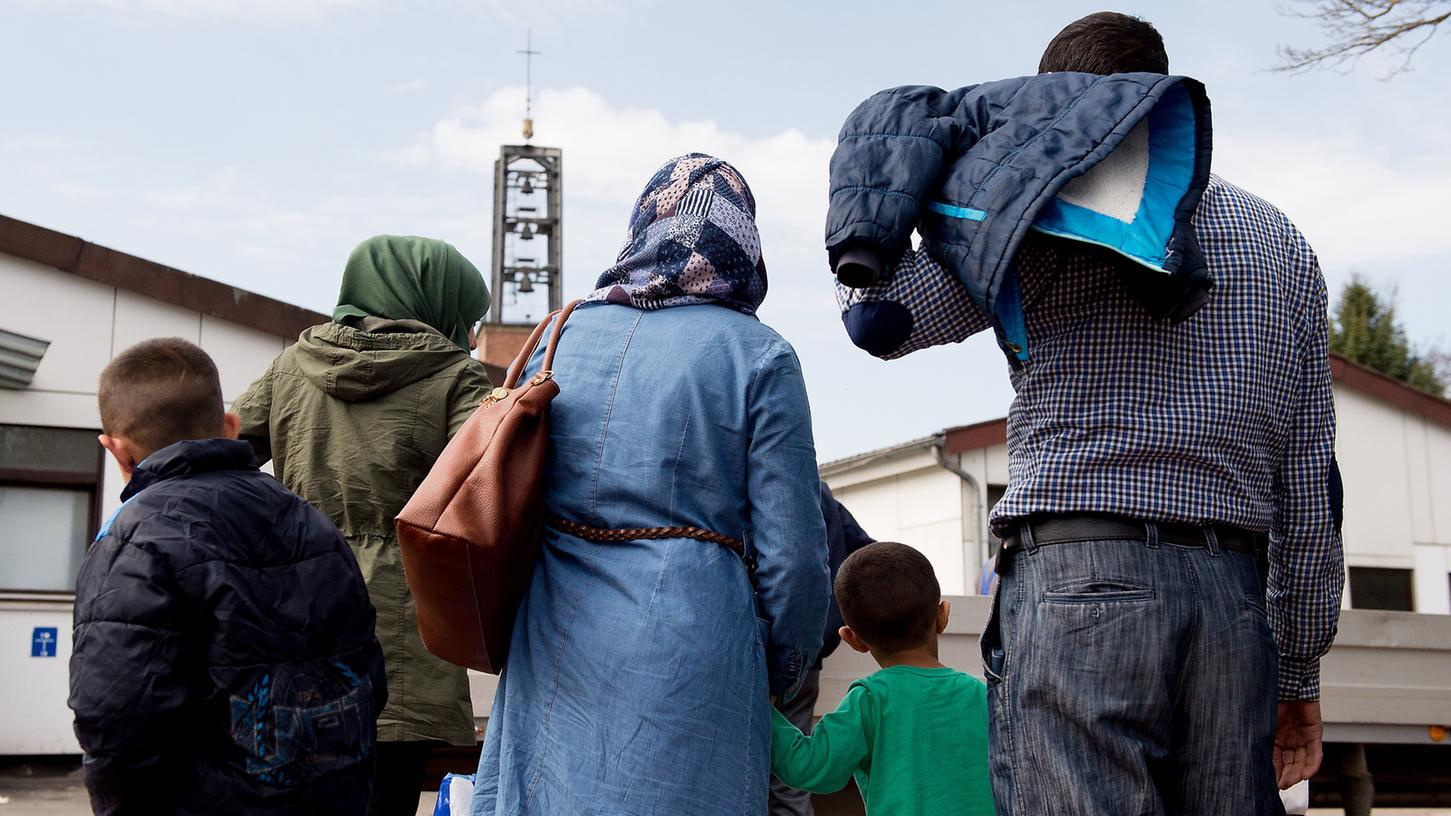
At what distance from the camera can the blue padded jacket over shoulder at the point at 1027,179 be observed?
85.2 inches

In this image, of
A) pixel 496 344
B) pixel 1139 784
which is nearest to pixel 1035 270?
pixel 1139 784

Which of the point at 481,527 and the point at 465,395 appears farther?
the point at 465,395

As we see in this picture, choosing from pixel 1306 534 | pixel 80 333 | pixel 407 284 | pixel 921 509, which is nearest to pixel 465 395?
pixel 407 284

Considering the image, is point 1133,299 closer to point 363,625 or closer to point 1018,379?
point 1018,379

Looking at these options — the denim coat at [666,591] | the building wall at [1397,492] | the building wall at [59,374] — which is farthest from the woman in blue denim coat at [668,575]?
the building wall at [1397,492]

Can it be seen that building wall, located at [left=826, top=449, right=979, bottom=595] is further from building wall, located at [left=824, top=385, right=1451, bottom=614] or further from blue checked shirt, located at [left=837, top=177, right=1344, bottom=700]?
blue checked shirt, located at [left=837, top=177, right=1344, bottom=700]

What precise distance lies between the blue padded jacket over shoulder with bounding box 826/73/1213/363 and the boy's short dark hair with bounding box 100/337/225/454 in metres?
1.57

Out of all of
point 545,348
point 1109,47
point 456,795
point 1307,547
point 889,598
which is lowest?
point 456,795

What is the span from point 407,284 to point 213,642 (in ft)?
4.82

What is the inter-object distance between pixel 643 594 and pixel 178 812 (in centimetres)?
101

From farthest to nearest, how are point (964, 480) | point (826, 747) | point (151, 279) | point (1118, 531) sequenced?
point (964, 480) → point (151, 279) → point (826, 747) → point (1118, 531)

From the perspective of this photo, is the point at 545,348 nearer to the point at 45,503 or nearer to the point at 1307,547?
the point at 1307,547

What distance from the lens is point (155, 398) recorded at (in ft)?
10.0

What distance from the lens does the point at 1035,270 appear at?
7.88ft
